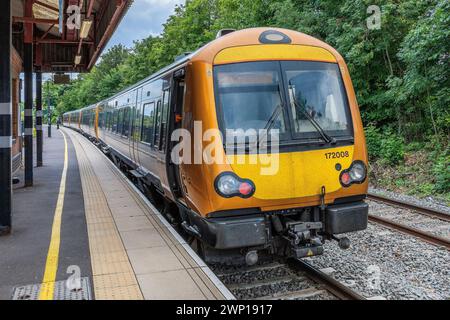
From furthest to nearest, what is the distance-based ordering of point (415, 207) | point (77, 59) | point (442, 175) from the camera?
point (77, 59), point (442, 175), point (415, 207)

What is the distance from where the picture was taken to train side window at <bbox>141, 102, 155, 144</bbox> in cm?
784

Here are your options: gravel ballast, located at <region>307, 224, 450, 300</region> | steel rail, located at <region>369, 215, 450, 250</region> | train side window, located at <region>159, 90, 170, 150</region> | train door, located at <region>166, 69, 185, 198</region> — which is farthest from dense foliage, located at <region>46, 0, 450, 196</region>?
train door, located at <region>166, 69, 185, 198</region>

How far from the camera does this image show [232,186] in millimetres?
4629

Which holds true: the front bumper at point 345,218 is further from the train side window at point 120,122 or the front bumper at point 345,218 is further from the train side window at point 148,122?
the train side window at point 120,122

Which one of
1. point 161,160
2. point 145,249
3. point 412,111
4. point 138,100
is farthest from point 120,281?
point 412,111

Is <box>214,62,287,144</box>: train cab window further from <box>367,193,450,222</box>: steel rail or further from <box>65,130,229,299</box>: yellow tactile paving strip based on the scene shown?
<box>367,193,450,222</box>: steel rail

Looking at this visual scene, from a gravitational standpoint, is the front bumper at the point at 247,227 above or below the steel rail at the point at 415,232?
above

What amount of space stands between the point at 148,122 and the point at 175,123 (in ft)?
8.46

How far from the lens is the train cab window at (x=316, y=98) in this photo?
5098 mm

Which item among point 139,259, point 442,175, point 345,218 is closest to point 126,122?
point 139,259

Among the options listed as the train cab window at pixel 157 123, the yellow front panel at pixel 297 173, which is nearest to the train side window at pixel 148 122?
the train cab window at pixel 157 123

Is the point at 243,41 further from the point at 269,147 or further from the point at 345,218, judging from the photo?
the point at 345,218

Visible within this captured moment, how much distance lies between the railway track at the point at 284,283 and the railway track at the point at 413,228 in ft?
8.77
